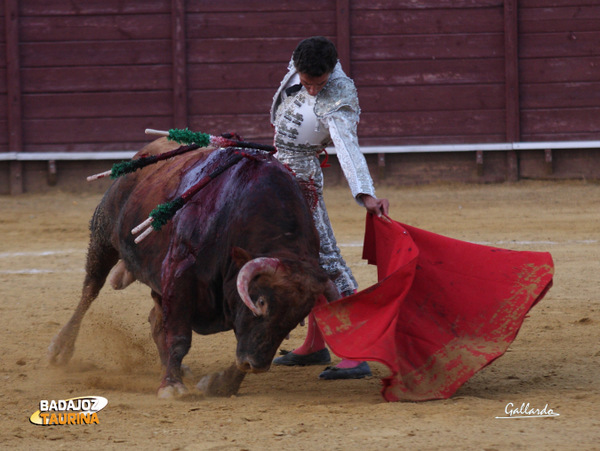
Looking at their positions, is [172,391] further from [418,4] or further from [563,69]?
[563,69]

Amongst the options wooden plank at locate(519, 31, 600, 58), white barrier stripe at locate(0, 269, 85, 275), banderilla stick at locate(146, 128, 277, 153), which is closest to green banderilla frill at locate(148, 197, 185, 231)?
banderilla stick at locate(146, 128, 277, 153)

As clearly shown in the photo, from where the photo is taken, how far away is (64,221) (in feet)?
26.3

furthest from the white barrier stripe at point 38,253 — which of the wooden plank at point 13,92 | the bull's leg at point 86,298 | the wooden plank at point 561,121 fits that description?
the wooden plank at point 561,121

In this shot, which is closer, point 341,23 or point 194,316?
point 194,316

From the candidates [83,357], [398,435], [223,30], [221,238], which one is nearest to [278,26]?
[223,30]

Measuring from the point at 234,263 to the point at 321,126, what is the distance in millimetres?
685

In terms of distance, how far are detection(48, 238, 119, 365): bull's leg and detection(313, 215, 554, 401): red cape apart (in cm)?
136

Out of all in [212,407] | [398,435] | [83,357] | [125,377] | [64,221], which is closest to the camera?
[398,435]

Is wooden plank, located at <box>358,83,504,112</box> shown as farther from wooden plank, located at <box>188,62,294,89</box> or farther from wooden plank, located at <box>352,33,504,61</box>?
wooden plank, located at <box>188,62,294,89</box>

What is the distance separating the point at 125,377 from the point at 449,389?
131 cm

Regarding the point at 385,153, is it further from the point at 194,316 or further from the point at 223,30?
the point at 194,316

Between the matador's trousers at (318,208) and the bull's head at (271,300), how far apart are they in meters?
0.63

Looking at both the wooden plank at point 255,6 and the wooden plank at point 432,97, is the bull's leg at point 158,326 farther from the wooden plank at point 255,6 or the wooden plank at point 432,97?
the wooden plank at point 255,6

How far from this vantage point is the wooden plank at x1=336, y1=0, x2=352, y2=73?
912 centimetres
